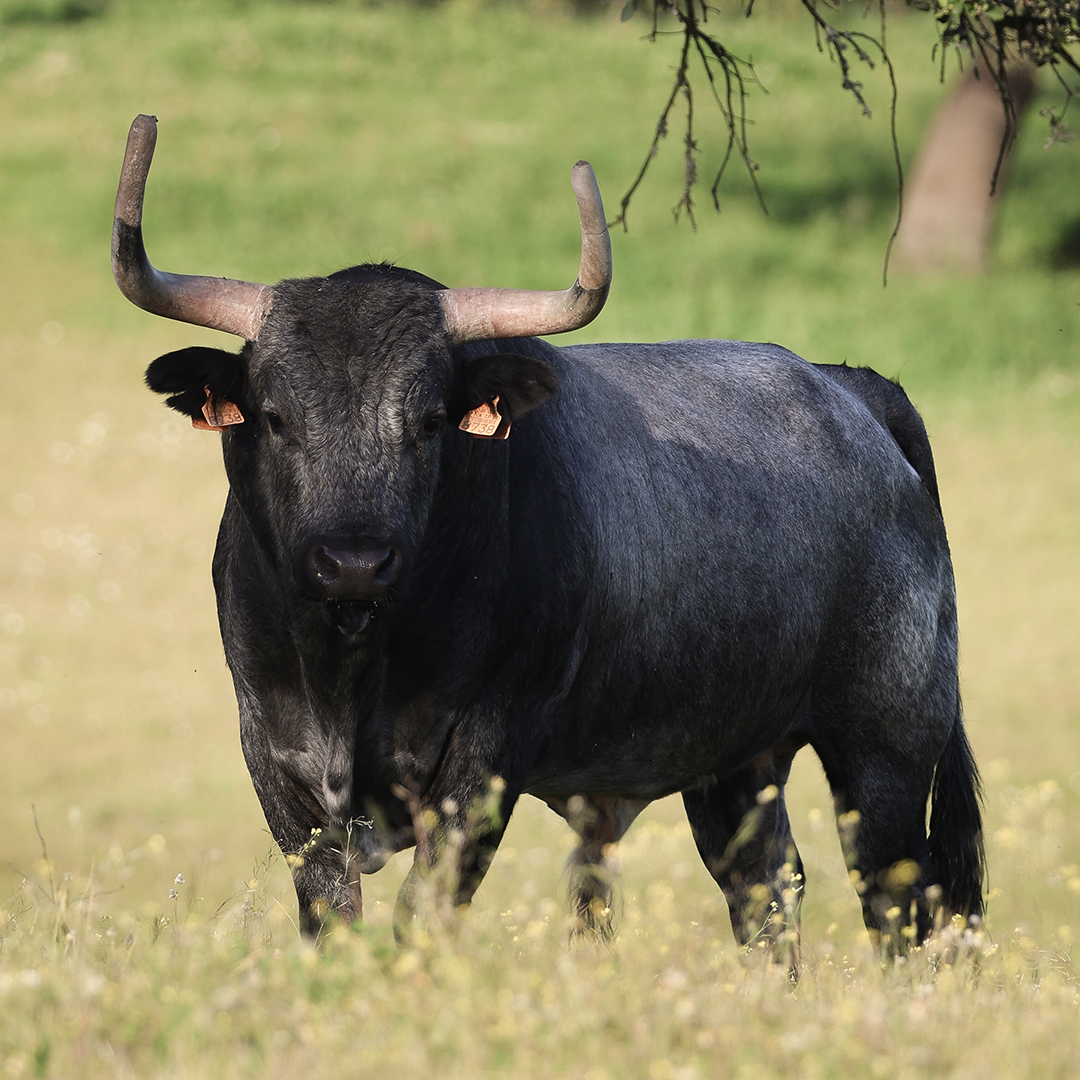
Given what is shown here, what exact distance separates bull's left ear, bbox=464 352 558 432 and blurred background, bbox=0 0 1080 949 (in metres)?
1.95

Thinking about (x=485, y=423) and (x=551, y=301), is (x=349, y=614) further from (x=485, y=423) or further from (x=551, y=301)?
(x=551, y=301)

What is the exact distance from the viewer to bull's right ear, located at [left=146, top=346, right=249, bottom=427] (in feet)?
16.9

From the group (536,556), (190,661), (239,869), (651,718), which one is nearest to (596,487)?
(536,556)

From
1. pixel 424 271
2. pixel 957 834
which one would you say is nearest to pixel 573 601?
pixel 957 834

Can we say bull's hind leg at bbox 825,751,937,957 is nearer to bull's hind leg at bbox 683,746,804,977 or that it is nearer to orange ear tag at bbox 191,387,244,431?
bull's hind leg at bbox 683,746,804,977

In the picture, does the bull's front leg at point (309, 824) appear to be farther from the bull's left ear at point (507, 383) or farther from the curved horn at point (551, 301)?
the curved horn at point (551, 301)

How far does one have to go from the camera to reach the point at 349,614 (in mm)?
4785

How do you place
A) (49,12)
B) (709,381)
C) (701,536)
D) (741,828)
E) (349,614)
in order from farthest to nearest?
1. (49,12)
2. (741,828)
3. (709,381)
4. (701,536)
5. (349,614)

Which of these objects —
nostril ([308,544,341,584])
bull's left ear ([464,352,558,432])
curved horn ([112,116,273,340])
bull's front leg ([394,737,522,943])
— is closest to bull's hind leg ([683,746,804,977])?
bull's front leg ([394,737,522,943])

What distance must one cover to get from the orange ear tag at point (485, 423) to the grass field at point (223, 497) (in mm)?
1391

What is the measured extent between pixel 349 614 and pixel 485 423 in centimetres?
81

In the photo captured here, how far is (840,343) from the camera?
22.4m

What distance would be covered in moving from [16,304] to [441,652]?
2072 cm

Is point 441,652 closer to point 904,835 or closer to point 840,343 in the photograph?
point 904,835
